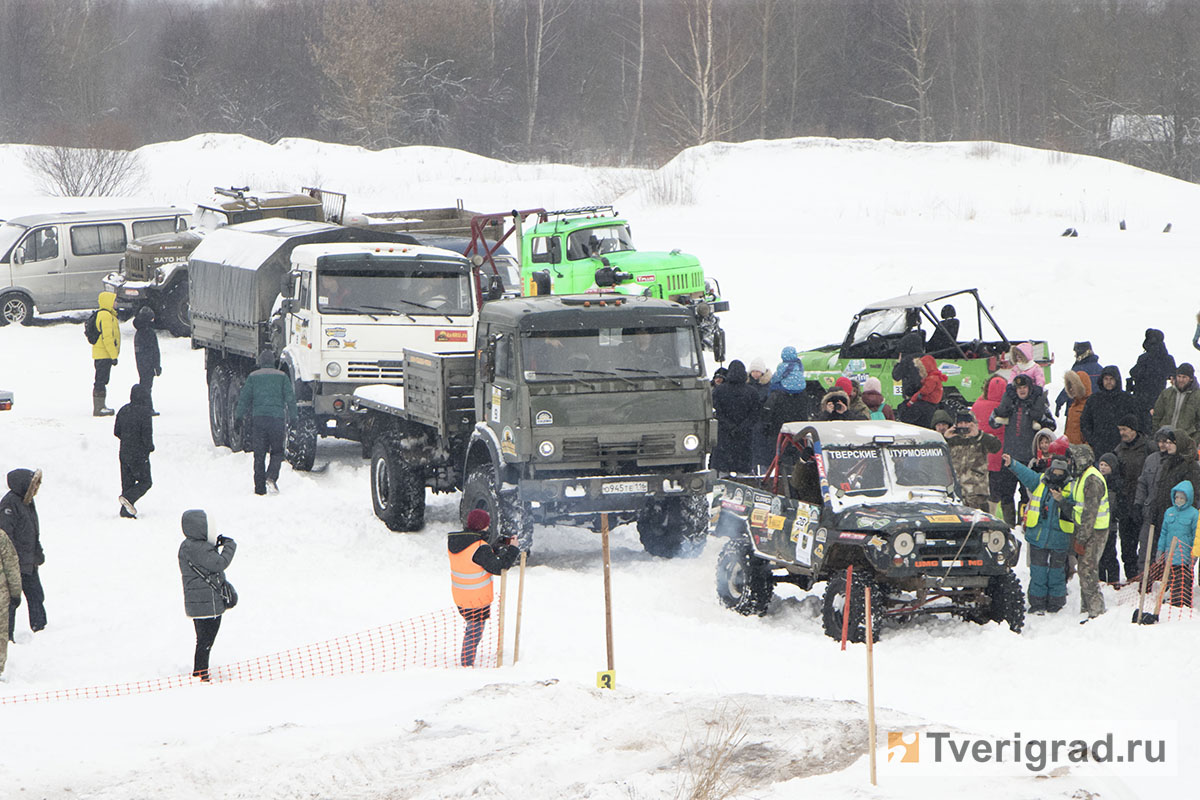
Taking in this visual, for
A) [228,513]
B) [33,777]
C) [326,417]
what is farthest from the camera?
[326,417]

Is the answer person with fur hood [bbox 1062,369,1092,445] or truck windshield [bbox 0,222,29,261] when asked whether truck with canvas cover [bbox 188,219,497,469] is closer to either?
person with fur hood [bbox 1062,369,1092,445]

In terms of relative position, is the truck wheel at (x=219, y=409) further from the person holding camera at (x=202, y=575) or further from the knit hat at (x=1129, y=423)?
the knit hat at (x=1129, y=423)

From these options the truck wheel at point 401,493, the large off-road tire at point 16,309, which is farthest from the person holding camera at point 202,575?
the large off-road tire at point 16,309

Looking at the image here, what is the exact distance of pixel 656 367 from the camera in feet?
43.8

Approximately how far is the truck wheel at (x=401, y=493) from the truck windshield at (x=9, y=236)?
15.8 metres

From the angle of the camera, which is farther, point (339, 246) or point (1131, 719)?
point (339, 246)

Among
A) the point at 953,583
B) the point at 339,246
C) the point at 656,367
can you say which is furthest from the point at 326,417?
the point at 953,583

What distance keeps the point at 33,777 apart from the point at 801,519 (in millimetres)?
6104

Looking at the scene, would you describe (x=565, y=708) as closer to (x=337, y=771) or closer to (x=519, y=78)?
(x=337, y=771)

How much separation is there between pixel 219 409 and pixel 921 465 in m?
11.5

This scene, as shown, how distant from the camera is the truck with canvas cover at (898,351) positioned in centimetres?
1700

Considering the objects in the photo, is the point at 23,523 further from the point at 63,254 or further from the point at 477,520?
the point at 63,254

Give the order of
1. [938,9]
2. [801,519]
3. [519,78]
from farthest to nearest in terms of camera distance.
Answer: [519,78] → [938,9] → [801,519]

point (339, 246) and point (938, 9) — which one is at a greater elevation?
point (938, 9)
